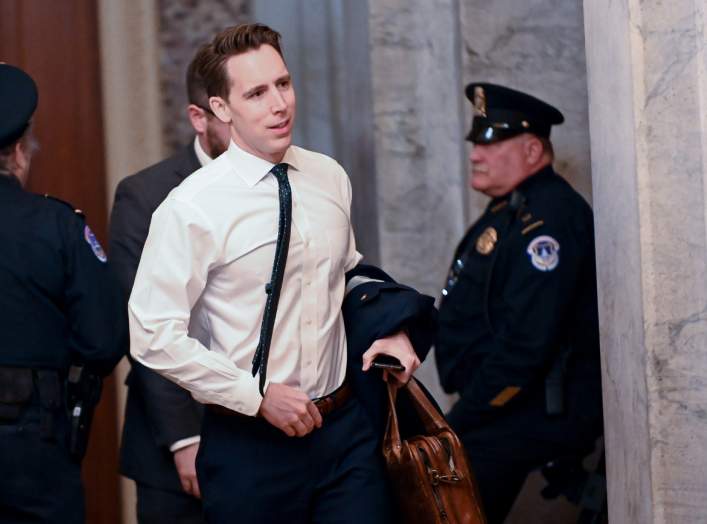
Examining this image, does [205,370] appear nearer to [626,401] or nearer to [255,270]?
[255,270]

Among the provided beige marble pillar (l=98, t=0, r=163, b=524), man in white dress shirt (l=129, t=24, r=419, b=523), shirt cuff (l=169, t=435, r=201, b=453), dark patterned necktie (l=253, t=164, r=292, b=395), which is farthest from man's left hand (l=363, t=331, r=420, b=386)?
beige marble pillar (l=98, t=0, r=163, b=524)

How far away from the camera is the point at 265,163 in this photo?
3059 mm

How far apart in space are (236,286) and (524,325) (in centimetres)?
140

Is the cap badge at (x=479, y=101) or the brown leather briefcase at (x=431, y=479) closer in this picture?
the brown leather briefcase at (x=431, y=479)

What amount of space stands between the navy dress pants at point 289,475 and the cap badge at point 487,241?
1400mm

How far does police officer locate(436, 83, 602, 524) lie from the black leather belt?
1.17 metres

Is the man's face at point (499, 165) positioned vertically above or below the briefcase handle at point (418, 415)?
above

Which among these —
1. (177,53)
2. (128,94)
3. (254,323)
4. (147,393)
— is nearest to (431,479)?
(254,323)

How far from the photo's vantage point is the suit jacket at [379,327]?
123 inches

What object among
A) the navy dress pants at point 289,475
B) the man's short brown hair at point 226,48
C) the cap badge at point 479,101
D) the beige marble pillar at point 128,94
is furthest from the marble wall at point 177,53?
the navy dress pants at point 289,475

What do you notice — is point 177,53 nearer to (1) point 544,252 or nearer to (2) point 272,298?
(1) point 544,252

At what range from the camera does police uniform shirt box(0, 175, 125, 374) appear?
11.5ft

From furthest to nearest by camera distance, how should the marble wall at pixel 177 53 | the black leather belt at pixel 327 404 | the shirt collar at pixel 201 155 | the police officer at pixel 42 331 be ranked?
the marble wall at pixel 177 53
the shirt collar at pixel 201 155
the police officer at pixel 42 331
the black leather belt at pixel 327 404

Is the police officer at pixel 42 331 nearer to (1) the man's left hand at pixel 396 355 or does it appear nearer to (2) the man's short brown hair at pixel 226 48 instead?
(2) the man's short brown hair at pixel 226 48
